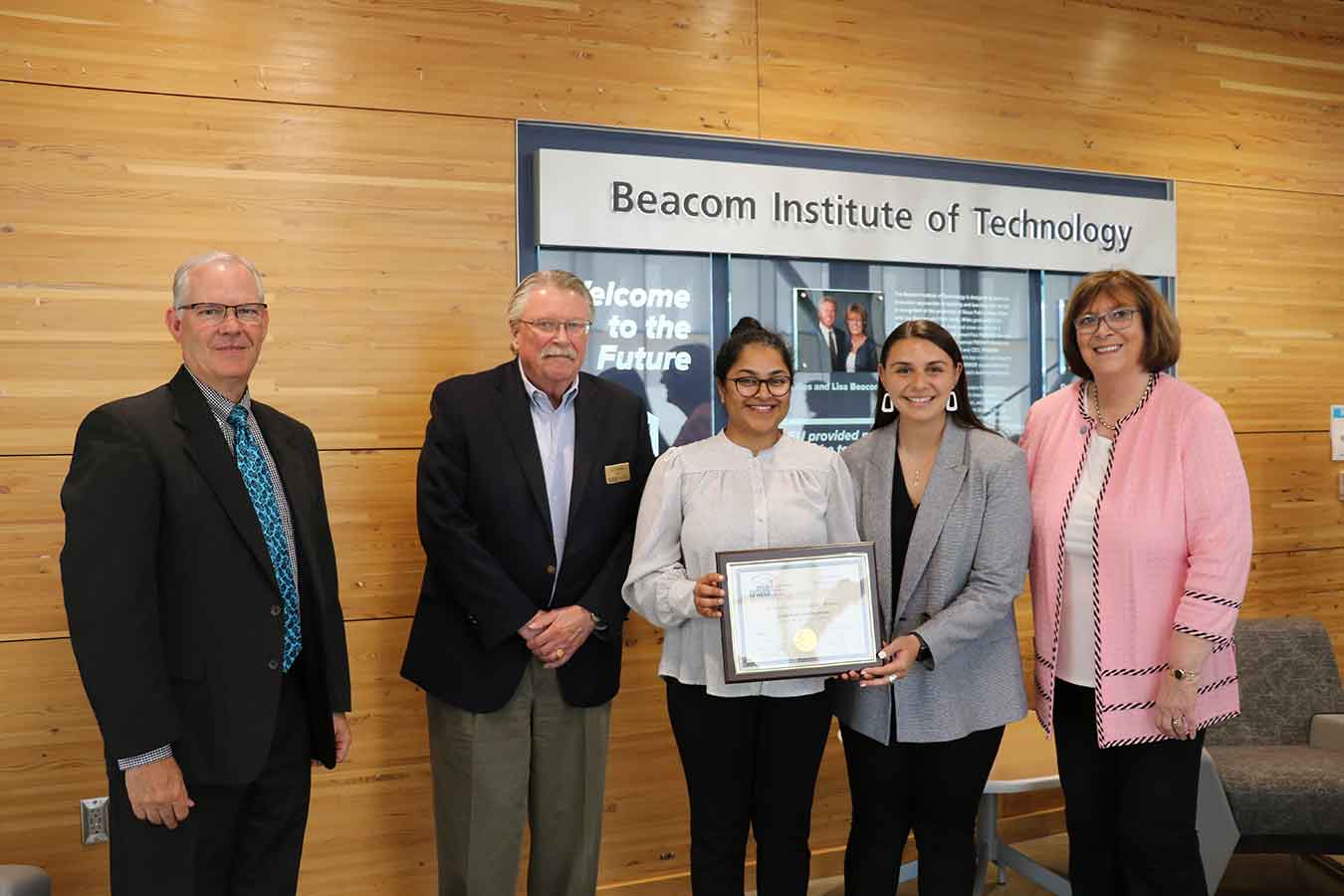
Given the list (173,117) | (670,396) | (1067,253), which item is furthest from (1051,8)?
(173,117)

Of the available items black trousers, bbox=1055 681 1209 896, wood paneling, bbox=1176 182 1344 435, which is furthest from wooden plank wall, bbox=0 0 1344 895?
black trousers, bbox=1055 681 1209 896

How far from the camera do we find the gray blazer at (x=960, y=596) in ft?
8.78

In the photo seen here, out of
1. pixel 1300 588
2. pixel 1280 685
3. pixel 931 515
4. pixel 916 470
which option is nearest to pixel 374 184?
pixel 916 470

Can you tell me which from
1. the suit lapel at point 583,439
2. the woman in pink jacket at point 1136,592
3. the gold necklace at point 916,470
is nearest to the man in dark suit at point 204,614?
the suit lapel at point 583,439

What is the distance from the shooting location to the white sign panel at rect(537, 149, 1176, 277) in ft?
12.3

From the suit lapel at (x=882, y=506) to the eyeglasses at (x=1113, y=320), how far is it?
565 millimetres

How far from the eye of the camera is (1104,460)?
9.10 feet

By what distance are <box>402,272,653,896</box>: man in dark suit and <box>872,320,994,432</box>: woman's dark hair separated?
0.70m

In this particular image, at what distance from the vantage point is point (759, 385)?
9.02 ft

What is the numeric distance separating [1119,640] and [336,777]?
2.45m

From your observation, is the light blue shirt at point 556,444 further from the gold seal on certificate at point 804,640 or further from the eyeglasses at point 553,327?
the gold seal on certificate at point 804,640

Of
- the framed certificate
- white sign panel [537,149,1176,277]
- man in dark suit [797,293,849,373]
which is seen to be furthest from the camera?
man in dark suit [797,293,849,373]

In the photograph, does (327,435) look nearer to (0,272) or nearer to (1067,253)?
(0,272)

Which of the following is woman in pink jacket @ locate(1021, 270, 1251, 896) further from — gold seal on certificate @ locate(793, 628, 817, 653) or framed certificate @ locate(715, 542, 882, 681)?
gold seal on certificate @ locate(793, 628, 817, 653)
